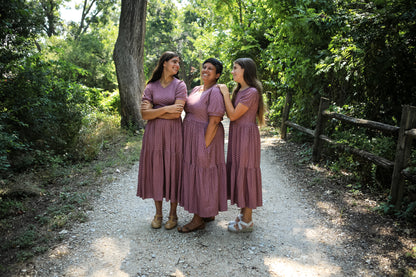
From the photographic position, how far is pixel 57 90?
579 cm

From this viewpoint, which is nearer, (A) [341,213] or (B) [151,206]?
(A) [341,213]

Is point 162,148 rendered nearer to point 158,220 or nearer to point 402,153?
point 158,220

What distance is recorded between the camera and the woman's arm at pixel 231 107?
125 inches

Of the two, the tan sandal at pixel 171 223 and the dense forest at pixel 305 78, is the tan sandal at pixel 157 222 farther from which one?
the dense forest at pixel 305 78

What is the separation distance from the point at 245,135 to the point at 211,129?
41cm

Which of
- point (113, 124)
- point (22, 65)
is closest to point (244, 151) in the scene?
point (22, 65)

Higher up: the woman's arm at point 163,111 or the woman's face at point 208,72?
the woman's face at point 208,72

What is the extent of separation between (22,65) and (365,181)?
5.90 metres

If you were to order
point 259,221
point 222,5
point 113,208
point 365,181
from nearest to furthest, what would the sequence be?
point 259,221 → point 113,208 → point 365,181 → point 222,5

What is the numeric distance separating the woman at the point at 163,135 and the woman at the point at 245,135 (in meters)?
0.59

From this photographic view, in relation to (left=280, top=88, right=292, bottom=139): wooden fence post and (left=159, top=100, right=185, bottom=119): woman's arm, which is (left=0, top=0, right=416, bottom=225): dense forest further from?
(left=159, top=100, right=185, bottom=119): woman's arm

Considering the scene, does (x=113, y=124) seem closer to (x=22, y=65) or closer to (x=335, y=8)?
(x=22, y=65)

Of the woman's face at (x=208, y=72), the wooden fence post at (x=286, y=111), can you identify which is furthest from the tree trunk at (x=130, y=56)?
the woman's face at (x=208, y=72)

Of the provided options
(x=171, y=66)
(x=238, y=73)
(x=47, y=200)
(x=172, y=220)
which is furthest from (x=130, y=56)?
(x=172, y=220)
